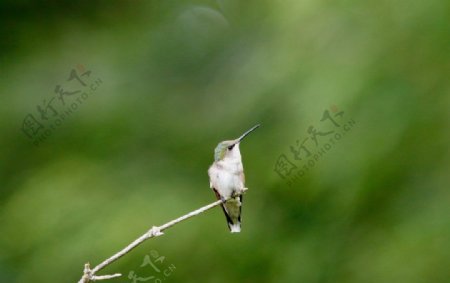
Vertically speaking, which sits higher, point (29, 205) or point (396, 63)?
point (29, 205)

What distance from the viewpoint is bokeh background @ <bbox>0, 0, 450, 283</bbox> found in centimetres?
655

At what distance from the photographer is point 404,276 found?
20.8 ft

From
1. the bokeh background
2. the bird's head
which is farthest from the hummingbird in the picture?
the bokeh background

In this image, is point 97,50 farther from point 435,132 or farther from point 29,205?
point 435,132

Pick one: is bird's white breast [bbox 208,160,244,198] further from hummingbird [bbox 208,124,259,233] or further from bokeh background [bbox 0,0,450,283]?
bokeh background [bbox 0,0,450,283]

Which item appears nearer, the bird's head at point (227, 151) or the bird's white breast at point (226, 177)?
the bird's head at point (227, 151)

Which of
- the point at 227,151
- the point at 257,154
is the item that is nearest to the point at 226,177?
the point at 227,151

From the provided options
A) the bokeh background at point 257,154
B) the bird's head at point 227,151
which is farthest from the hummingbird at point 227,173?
the bokeh background at point 257,154

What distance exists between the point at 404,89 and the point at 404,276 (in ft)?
5.89

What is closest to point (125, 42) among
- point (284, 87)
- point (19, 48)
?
point (19, 48)

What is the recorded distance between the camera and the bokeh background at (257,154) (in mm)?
6547

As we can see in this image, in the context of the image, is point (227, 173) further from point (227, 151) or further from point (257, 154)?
point (257, 154)

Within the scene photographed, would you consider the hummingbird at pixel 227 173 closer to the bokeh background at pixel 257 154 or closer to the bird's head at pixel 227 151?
the bird's head at pixel 227 151

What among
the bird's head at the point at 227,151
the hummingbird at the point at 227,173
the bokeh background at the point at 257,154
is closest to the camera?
the bird's head at the point at 227,151
